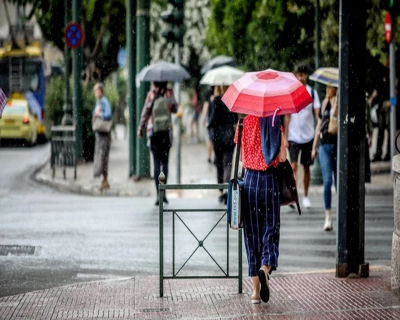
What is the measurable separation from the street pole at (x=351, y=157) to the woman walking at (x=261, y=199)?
1246mm

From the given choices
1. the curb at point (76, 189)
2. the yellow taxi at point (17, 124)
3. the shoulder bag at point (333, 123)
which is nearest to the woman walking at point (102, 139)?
the curb at point (76, 189)

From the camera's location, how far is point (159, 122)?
15.1 m

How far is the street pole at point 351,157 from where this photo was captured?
9000 mm

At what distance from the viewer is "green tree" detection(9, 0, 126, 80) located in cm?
3319

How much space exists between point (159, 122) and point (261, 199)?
7.31 meters

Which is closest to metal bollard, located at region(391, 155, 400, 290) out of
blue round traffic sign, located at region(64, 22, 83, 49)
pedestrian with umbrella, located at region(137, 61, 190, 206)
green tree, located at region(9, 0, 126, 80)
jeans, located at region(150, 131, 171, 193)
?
pedestrian with umbrella, located at region(137, 61, 190, 206)

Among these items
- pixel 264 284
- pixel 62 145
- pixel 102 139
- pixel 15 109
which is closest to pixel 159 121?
pixel 102 139

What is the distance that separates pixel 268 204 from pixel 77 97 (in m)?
16.3

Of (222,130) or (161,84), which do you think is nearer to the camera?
(222,130)

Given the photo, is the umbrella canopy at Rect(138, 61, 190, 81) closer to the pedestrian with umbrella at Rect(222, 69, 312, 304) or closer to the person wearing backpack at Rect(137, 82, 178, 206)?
the person wearing backpack at Rect(137, 82, 178, 206)

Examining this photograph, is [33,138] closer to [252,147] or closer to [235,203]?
[252,147]

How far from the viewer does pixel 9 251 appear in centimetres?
1116

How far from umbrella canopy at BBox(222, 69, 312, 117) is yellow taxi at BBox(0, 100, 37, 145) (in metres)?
27.1

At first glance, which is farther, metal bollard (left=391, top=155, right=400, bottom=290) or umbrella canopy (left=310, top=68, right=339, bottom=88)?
umbrella canopy (left=310, top=68, right=339, bottom=88)
